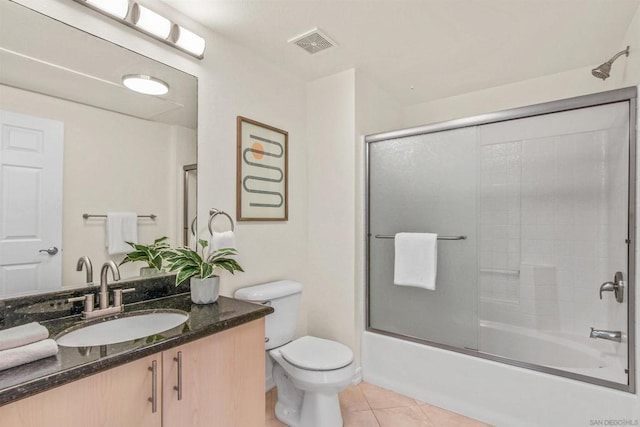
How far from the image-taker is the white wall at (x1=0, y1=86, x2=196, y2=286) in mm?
1321

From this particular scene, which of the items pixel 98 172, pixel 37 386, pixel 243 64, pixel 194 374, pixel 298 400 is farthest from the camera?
pixel 243 64

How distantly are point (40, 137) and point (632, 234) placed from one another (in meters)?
2.59

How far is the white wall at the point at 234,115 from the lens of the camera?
1600 millimetres

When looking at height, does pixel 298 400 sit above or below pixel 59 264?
below

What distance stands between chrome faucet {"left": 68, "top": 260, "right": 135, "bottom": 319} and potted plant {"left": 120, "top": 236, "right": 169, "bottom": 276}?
0.10 meters

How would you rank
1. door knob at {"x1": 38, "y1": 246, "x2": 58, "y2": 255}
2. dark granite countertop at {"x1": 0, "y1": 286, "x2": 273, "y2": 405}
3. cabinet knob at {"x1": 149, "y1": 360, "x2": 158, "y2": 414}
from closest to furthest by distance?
dark granite countertop at {"x1": 0, "y1": 286, "x2": 273, "y2": 405} → cabinet knob at {"x1": 149, "y1": 360, "x2": 158, "y2": 414} → door knob at {"x1": 38, "y1": 246, "x2": 58, "y2": 255}

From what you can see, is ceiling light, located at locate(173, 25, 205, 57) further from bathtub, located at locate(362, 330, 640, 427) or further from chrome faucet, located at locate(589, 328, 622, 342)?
chrome faucet, located at locate(589, 328, 622, 342)

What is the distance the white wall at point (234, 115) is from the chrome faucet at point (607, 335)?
1778 millimetres

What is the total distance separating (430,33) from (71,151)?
1943 millimetres

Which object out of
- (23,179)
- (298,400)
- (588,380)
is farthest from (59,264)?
(588,380)

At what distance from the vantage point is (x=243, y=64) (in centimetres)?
209

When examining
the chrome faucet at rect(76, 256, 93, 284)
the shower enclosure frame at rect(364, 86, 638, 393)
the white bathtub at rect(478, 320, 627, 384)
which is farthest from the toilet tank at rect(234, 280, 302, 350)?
the white bathtub at rect(478, 320, 627, 384)

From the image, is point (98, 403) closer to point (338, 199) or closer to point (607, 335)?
point (338, 199)

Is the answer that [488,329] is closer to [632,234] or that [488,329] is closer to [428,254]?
[428,254]
